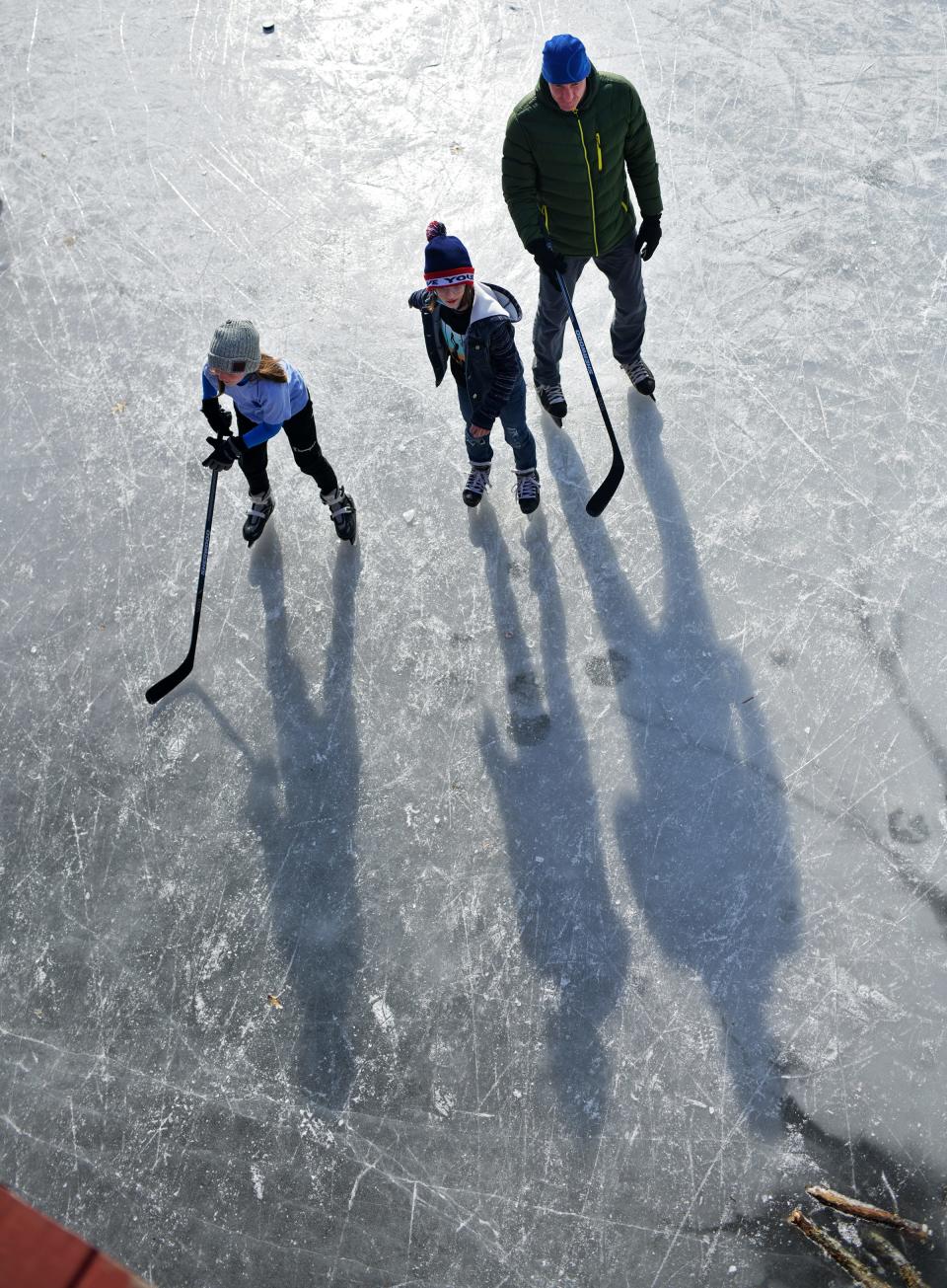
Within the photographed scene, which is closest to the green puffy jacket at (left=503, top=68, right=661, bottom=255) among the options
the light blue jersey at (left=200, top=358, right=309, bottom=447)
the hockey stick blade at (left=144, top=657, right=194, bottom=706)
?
the light blue jersey at (left=200, top=358, right=309, bottom=447)

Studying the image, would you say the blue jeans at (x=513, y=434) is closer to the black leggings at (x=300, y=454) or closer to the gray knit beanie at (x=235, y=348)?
the black leggings at (x=300, y=454)

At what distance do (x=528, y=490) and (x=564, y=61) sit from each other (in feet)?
4.70

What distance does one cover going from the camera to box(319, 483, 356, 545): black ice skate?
151 inches

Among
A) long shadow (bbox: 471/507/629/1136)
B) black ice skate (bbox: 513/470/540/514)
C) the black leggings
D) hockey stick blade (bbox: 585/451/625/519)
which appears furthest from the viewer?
black ice skate (bbox: 513/470/540/514)

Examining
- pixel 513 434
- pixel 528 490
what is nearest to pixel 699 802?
pixel 528 490

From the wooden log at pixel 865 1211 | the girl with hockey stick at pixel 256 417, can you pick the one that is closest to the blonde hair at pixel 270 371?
the girl with hockey stick at pixel 256 417

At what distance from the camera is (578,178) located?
3332 mm

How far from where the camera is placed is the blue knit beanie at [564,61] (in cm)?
299

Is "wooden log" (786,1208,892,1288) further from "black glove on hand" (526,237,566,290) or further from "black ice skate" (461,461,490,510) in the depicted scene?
"black glove on hand" (526,237,566,290)

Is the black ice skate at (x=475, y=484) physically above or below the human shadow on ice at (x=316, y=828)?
above

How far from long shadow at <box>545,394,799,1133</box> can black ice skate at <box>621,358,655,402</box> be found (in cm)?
50

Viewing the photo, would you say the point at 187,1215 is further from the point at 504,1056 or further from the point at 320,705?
the point at 320,705

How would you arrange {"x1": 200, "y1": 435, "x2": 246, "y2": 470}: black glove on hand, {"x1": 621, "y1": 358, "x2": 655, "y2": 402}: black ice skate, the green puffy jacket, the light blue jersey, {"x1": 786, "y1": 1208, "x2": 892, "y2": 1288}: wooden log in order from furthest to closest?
{"x1": 621, "y1": 358, "x2": 655, "y2": 402}: black ice skate, {"x1": 200, "y1": 435, "x2": 246, "y2": 470}: black glove on hand, the light blue jersey, the green puffy jacket, {"x1": 786, "y1": 1208, "x2": 892, "y2": 1288}: wooden log

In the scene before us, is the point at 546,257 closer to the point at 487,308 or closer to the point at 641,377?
the point at 487,308
